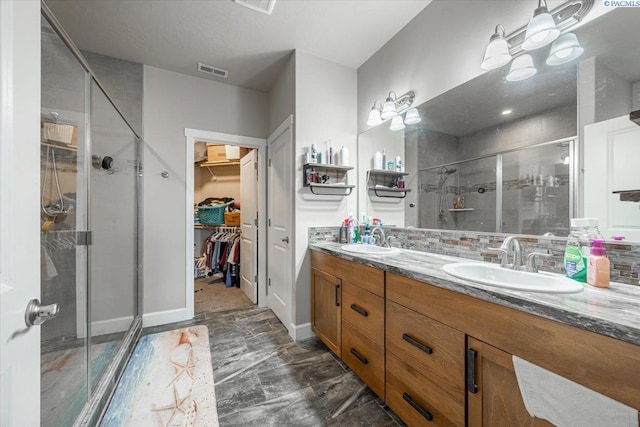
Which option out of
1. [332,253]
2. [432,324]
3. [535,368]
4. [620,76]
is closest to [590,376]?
[535,368]

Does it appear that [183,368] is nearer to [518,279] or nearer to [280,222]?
[280,222]

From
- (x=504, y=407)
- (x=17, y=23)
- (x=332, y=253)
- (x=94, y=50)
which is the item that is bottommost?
(x=504, y=407)

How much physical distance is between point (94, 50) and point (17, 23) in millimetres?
2436

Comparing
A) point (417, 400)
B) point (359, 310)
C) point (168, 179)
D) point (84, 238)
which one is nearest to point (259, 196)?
point (168, 179)

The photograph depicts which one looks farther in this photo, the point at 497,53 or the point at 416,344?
the point at 497,53

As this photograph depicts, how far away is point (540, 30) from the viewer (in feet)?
3.82

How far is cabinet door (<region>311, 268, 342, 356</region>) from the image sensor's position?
1.84 metres

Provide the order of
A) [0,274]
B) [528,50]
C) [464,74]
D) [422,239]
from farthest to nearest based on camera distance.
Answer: [422,239] < [464,74] < [528,50] < [0,274]

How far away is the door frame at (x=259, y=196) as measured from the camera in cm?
269

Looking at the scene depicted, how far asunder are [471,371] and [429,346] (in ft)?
0.63

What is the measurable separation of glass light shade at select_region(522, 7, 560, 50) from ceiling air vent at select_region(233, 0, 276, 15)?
157 centimetres

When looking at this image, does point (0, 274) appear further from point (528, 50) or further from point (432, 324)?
point (528, 50)

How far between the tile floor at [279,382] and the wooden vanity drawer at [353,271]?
0.68 m

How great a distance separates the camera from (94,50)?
2.31 metres
